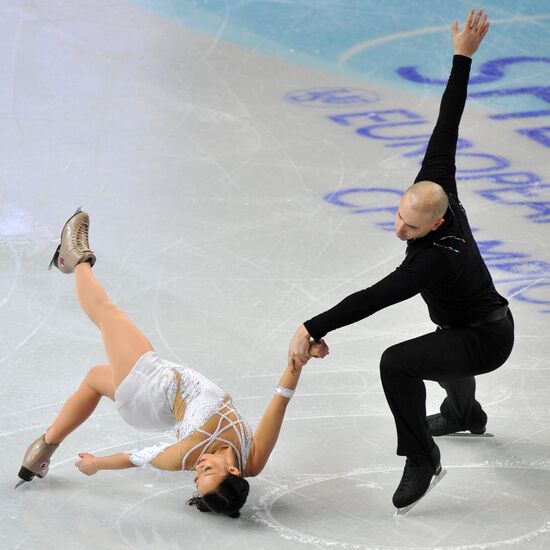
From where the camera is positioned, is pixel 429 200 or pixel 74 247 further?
pixel 74 247

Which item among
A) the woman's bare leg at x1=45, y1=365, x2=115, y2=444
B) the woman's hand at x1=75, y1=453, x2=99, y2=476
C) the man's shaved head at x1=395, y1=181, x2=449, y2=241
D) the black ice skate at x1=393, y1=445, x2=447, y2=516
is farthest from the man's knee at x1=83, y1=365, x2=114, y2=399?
the man's shaved head at x1=395, y1=181, x2=449, y2=241

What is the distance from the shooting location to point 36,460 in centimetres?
445

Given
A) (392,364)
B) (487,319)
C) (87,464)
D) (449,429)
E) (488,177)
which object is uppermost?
(488,177)

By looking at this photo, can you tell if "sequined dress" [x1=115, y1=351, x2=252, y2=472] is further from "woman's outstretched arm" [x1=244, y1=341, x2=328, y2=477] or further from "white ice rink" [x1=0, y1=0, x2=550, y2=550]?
"white ice rink" [x1=0, y1=0, x2=550, y2=550]

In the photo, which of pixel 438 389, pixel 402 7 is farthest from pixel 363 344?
pixel 402 7

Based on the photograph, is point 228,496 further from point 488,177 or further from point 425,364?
point 488,177

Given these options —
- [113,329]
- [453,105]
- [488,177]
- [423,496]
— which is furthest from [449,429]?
[488,177]

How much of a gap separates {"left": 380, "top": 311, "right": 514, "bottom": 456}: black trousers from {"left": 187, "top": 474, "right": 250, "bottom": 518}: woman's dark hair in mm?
625

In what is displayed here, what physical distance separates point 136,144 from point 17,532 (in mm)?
4378

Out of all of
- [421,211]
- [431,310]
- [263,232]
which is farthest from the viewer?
[263,232]

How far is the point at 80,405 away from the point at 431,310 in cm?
145

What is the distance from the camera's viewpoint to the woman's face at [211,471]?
407 cm

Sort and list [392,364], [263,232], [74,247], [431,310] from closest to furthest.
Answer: [392,364] < [431,310] < [74,247] < [263,232]

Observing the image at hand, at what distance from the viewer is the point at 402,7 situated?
1015 centimetres
